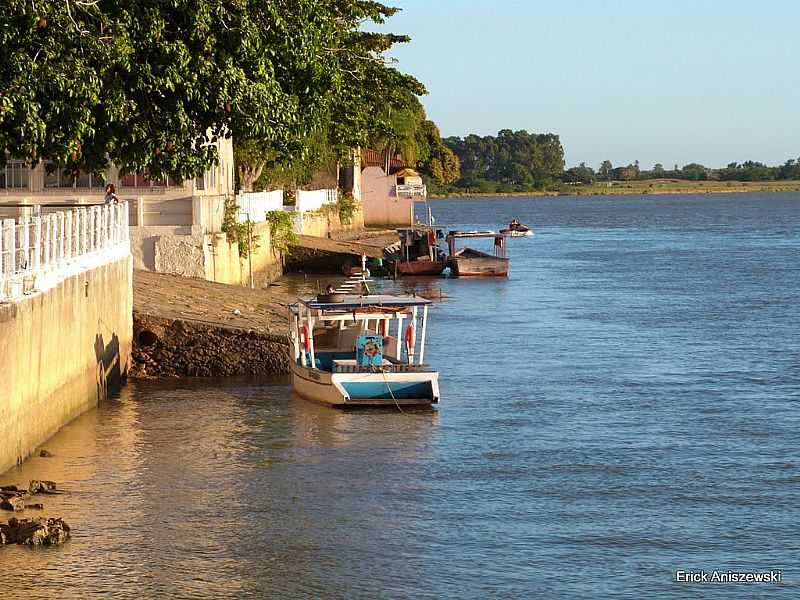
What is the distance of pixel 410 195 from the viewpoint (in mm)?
103625

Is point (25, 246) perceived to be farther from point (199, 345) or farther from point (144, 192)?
point (144, 192)

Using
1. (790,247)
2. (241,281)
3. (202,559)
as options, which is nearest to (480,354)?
(241,281)

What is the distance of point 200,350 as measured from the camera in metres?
28.5

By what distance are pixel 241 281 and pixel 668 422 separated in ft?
72.9

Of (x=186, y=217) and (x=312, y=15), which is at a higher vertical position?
(x=312, y=15)

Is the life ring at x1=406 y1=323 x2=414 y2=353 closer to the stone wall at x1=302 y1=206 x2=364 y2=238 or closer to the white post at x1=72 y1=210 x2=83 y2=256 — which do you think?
the white post at x1=72 y1=210 x2=83 y2=256

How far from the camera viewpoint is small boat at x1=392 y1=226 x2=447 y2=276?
62188 mm

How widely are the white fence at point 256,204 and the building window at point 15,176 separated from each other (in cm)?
645

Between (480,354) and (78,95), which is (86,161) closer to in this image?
(78,95)

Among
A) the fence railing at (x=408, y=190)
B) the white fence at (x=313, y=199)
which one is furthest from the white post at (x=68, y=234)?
the fence railing at (x=408, y=190)

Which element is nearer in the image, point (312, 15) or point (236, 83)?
point (236, 83)

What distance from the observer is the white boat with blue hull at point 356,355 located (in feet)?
84.3

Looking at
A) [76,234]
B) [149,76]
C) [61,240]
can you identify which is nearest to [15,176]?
[76,234]

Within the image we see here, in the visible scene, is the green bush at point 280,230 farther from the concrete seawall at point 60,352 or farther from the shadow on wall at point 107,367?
the shadow on wall at point 107,367
